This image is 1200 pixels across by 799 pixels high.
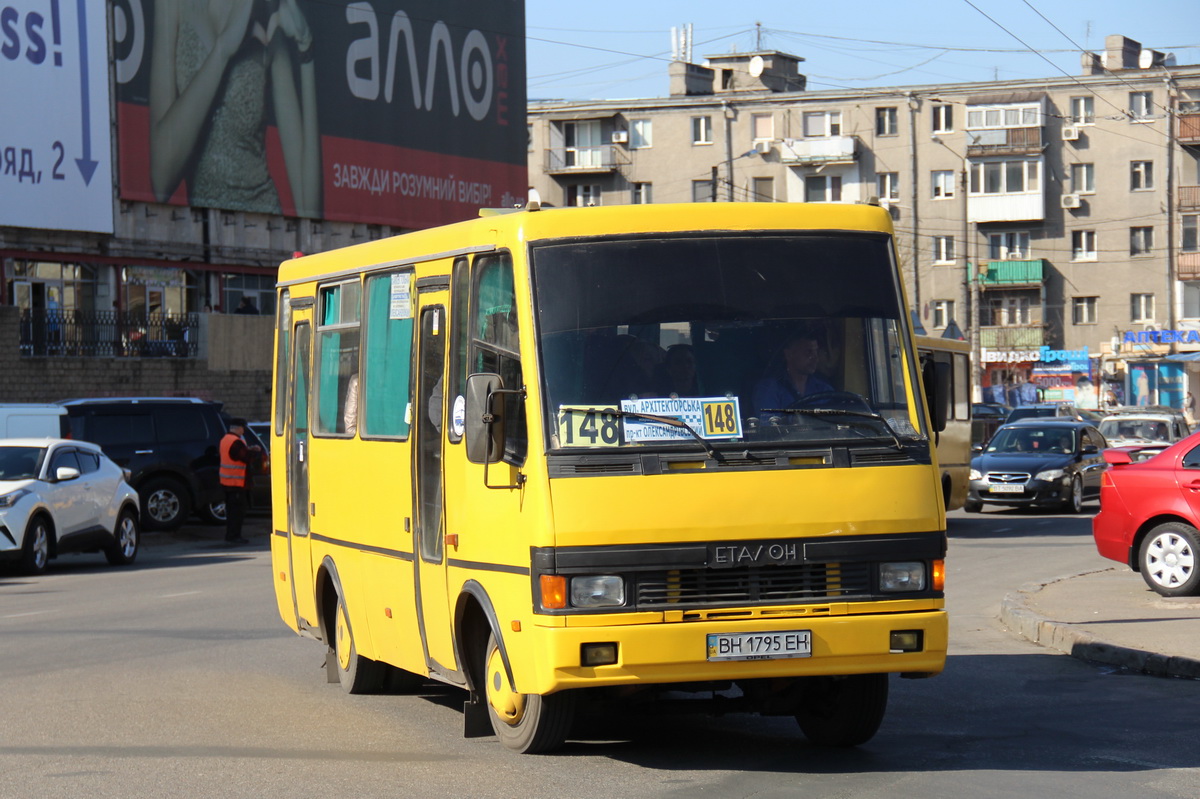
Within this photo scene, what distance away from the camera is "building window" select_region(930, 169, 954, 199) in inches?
3073

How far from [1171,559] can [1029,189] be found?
64757 millimetres

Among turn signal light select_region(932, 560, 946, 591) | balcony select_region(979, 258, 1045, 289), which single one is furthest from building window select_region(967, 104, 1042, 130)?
turn signal light select_region(932, 560, 946, 591)

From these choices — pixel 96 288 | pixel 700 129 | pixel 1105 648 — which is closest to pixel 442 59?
pixel 96 288

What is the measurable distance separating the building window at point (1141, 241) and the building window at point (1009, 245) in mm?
4617

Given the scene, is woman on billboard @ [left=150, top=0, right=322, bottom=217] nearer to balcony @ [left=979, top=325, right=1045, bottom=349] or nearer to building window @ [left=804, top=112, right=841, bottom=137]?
building window @ [left=804, top=112, right=841, bottom=137]

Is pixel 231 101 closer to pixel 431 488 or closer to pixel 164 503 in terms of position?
pixel 164 503

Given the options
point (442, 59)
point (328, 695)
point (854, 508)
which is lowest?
point (328, 695)

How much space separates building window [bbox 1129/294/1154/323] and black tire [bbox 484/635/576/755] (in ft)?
238

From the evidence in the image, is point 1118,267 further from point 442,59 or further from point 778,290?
point 778,290

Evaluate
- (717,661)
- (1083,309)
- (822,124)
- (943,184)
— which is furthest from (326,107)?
(717,661)

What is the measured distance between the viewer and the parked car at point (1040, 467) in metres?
28.3

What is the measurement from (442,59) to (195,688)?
52.2 metres

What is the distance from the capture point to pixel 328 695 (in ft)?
33.9

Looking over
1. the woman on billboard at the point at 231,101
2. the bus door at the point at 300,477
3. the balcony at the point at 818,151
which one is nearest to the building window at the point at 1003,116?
the balcony at the point at 818,151
